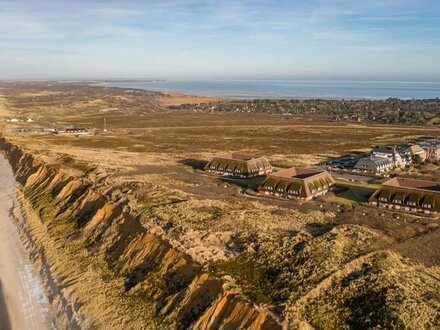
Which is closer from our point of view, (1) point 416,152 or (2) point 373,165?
(2) point 373,165

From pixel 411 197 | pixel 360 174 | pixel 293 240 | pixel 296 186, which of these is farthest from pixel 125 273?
pixel 360 174

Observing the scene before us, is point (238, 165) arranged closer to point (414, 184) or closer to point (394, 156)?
point (414, 184)

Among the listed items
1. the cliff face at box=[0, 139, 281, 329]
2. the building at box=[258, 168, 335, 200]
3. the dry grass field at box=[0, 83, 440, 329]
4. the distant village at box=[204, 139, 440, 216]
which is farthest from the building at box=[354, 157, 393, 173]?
the cliff face at box=[0, 139, 281, 329]

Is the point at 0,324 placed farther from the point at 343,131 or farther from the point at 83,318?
the point at 343,131

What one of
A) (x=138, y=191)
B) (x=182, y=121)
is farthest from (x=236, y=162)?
(x=182, y=121)

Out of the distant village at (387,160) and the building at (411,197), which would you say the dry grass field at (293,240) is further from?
the distant village at (387,160)

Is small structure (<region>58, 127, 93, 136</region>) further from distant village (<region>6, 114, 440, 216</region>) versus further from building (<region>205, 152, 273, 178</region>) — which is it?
building (<region>205, 152, 273, 178</region>)

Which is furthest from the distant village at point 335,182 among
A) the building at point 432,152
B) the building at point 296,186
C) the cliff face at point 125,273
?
the cliff face at point 125,273
